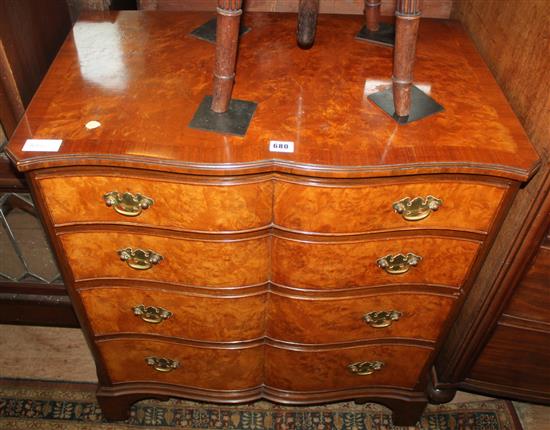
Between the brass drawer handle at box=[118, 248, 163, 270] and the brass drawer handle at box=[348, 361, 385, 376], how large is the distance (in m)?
0.72

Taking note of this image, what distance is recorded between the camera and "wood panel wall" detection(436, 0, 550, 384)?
130cm

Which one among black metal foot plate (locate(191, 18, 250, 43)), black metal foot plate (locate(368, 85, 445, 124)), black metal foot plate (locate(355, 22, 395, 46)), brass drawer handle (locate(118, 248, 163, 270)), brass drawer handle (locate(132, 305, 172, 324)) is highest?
black metal foot plate (locate(355, 22, 395, 46))

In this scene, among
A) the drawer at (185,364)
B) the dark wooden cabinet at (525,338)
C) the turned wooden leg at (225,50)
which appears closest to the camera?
the turned wooden leg at (225,50)

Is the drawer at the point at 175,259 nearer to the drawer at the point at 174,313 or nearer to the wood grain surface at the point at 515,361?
the drawer at the point at 174,313

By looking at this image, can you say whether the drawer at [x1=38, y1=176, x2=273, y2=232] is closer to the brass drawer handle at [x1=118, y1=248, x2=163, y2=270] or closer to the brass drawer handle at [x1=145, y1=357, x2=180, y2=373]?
the brass drawer handle at [x1=118, y1=248, x2=163, y2=270]

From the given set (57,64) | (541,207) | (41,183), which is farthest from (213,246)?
(541,207)

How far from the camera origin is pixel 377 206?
1.24 m

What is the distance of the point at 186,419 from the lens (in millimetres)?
1940

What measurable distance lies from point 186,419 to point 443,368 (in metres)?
0.94

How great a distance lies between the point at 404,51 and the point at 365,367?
986mm

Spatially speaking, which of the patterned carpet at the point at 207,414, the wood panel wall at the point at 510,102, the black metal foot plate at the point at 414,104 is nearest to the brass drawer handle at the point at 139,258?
the black metal foot plate at the point at 414,104

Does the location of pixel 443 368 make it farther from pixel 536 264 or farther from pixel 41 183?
pixel 41 183

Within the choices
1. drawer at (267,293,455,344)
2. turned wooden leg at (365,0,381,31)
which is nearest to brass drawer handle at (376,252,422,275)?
drawer at (267,293,455,344)

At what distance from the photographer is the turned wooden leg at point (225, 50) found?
115 centimetres
